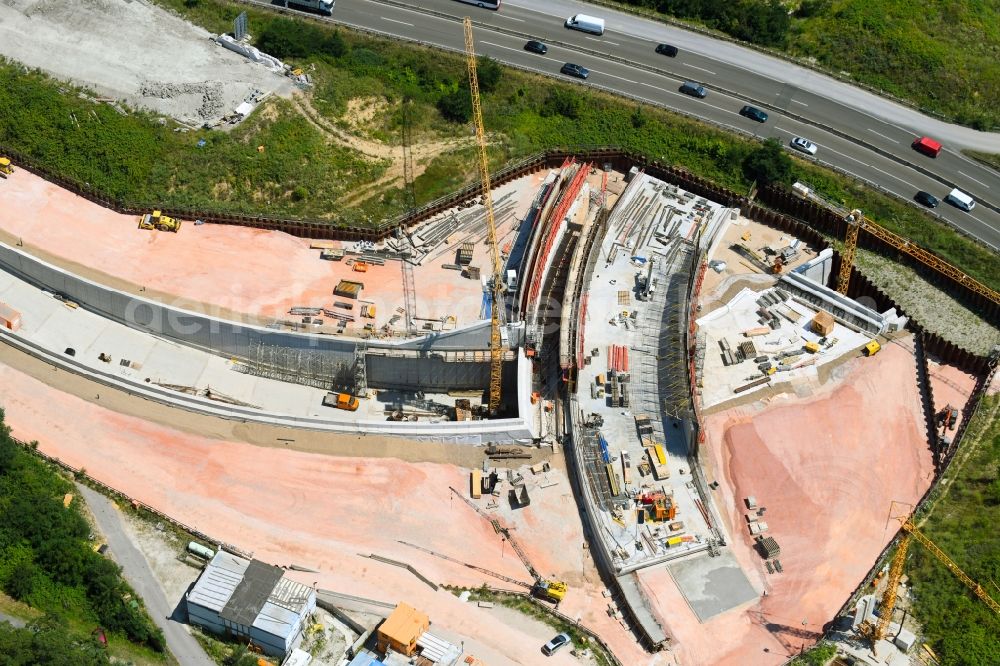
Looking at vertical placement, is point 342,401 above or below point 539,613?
above

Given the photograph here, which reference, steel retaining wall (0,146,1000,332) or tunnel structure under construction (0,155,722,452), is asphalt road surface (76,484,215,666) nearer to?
tunnel structure under construction (0,155,722,452)

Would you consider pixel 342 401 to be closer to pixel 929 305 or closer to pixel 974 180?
pixel 929 305

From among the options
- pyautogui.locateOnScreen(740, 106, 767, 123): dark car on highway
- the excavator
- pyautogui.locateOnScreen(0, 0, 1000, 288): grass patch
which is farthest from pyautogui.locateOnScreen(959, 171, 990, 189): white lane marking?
the excavator

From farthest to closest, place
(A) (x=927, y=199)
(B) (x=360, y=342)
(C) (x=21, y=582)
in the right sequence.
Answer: (A) (x=927, y=199) < (B) (x=360, y=342) < (C) (x=21, y=582)

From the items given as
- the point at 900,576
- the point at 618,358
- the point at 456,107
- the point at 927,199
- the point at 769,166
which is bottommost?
the point at 900,576

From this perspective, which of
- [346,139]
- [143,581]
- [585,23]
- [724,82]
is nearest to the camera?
[143,581]

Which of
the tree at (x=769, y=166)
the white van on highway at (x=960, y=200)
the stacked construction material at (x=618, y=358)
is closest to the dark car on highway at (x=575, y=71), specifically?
the tree at (x=769, y=166)

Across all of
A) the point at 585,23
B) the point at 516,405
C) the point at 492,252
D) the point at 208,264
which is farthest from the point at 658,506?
the point at 585,23

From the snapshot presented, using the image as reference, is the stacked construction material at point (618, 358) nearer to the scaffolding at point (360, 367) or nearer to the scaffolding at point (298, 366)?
the scaffolding at point (360, 367)
